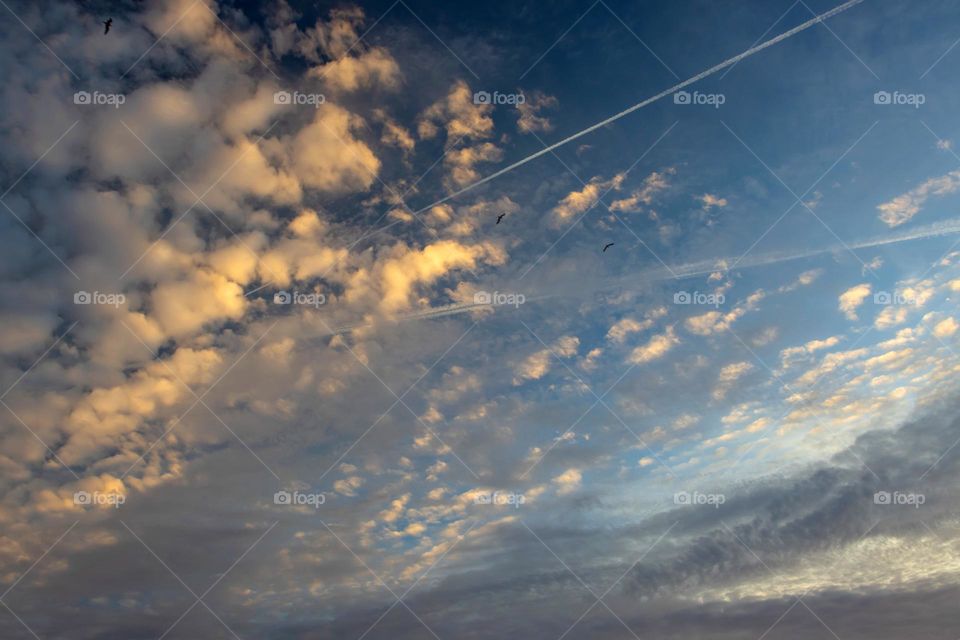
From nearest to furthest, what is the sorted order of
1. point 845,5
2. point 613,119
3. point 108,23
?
point 108,23
point 845,5
point 613,119

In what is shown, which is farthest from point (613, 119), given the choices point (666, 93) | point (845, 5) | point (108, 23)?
point (108, 23)

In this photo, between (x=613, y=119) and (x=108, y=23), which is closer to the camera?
(x=108, y=23)

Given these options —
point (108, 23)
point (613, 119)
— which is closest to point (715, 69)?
point (613, 119)

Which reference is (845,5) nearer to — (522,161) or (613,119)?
(613,119)

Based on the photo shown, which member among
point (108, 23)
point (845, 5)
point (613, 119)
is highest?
point (845, 5)

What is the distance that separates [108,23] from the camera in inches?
1197

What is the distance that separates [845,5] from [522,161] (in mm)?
25043

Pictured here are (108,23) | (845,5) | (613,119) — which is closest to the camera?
(108,23)

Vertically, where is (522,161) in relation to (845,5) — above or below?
below

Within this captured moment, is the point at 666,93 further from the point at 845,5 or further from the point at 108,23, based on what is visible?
the point at 108,23

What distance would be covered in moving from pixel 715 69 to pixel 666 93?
3977 millimetres

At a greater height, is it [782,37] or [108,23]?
[782,37]

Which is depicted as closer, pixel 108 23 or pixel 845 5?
pixel 108 23

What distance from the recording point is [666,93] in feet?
146
